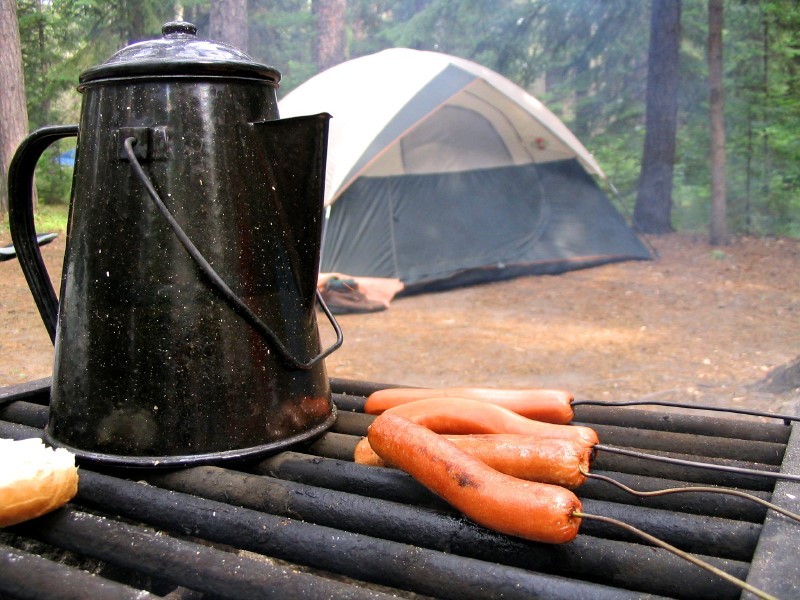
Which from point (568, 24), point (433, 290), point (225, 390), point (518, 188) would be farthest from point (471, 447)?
point (568, 24)

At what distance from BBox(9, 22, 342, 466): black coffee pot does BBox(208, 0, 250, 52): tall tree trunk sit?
33.7 feet

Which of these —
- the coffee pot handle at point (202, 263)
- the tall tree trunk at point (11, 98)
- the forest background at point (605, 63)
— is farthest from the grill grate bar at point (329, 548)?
the forest background at point (605, 63)

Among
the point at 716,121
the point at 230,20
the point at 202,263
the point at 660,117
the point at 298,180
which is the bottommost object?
the point at 202,263

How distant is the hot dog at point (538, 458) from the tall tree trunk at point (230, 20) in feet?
35.2

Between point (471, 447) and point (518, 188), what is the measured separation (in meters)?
7.47

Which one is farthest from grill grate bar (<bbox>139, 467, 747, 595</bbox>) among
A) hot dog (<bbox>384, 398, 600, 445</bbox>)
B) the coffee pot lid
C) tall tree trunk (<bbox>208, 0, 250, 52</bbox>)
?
tall tree trunk (<bbox>208, 0, 250, 52</bbox>)

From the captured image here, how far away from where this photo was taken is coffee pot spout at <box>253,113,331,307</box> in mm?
1471

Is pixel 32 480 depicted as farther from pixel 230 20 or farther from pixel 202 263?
pixel 230 20

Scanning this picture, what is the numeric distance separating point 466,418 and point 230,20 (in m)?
10.8

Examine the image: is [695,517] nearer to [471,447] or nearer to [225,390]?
[471,447]

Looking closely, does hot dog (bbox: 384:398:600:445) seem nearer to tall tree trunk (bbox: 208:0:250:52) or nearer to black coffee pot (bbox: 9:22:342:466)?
black coffee pot (bbox: 9:22:342:466)

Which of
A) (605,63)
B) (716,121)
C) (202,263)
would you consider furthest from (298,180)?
(605,63)

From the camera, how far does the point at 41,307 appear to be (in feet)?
5.73

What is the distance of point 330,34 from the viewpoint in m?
12.9
